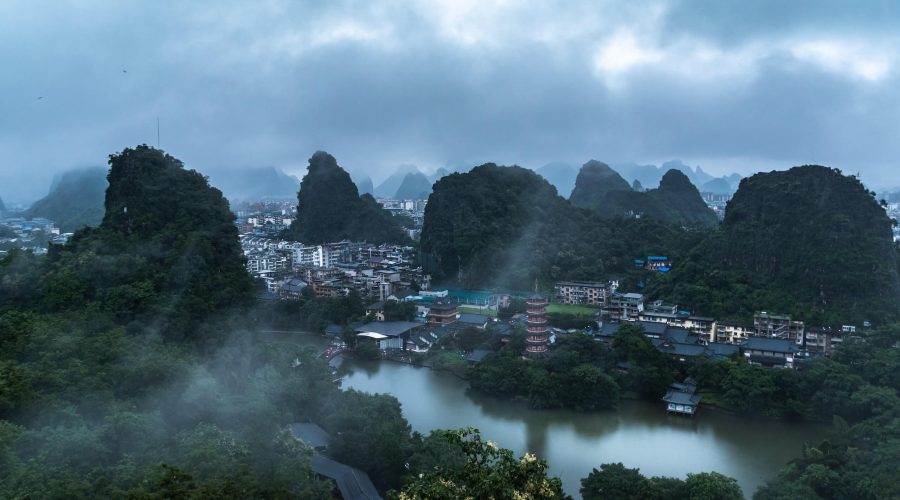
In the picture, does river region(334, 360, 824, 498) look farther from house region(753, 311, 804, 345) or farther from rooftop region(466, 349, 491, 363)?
house region(753, 311, 804, 345)

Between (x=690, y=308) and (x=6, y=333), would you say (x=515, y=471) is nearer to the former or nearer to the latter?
(x=6, y=333)

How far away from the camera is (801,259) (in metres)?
14.4

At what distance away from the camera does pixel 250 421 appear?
6.35 meters

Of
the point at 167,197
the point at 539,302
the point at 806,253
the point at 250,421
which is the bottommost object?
the point at 250,421

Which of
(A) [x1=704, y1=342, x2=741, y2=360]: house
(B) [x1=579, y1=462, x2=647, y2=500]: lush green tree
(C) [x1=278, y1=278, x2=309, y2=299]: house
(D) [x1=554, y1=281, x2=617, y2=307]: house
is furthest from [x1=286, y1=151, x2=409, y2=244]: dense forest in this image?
(B) [x1=579, y1=462, x2=647, y2=500]: lush green tree

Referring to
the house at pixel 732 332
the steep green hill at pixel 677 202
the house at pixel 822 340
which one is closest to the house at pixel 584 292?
the house at pixel 732 332

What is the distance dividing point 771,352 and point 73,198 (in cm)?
3575

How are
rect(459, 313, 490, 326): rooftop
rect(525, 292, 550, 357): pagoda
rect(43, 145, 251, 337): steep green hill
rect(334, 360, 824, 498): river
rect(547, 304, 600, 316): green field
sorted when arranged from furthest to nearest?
rect(547, 304, 600, 316): green field → rect(459, 313, 490, 326): rooftop → rect(525, 292, 550, 357): pagoda → rect(43, 145, 251, 337): steep green hill → rect(334, 360, 824, 498): river

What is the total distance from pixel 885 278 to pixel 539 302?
8055 millimetres

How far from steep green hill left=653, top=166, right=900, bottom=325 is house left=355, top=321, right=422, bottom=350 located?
23.4ft

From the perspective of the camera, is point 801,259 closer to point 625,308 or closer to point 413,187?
point 625,308

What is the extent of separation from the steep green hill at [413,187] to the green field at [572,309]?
57457 mm

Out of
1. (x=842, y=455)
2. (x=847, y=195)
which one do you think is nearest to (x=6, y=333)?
(x=842, y=455)

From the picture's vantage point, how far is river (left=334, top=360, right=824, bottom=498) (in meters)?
8.14
